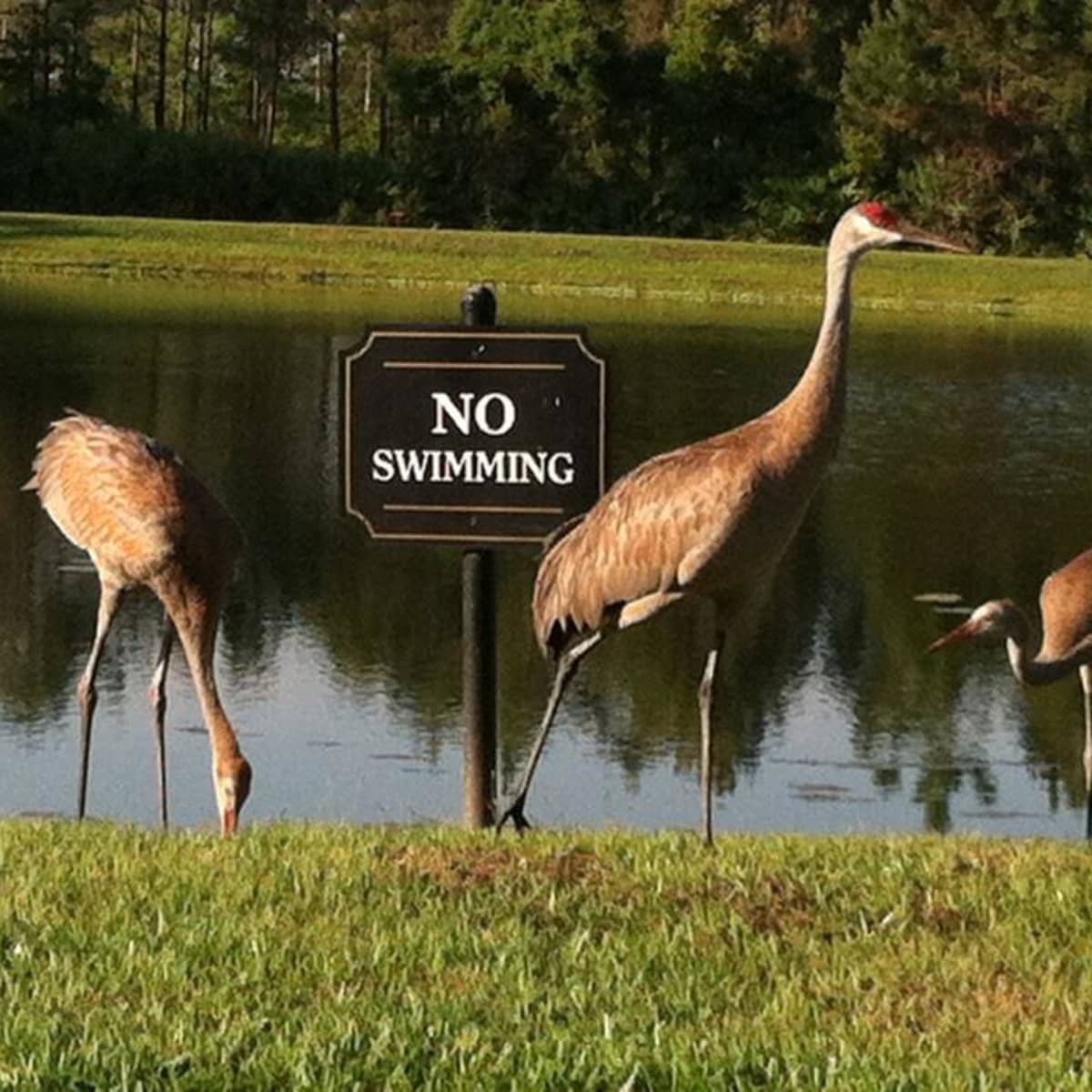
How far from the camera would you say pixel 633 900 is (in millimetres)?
5664

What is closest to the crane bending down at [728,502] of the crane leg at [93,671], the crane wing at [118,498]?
the crane wing at [118,498]

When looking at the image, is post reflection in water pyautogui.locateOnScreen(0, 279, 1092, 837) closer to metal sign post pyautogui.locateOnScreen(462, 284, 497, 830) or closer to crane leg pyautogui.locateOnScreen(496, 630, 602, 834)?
metal sign post pyautogui.locateOnScreen(462, 284, 497, 830)

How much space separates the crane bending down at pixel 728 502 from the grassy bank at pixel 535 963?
621mm

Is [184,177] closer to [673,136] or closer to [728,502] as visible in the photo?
[673,136]

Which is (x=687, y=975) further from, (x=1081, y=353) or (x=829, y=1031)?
(x=1081, y=353)

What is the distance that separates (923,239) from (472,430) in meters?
1.39

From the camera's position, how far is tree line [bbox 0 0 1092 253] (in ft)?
162

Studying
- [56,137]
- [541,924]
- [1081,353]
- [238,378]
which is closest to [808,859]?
[541,924]

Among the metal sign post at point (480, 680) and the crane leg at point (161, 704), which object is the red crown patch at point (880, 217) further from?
the crane leg at point (161, 704)

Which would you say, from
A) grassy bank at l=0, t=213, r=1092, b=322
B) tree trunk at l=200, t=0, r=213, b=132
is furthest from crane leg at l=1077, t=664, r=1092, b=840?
tree trunk at l=200, t=0, r=213, b=132

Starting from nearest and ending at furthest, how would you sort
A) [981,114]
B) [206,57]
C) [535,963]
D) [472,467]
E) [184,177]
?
1. [535,963]
2. [472,467]
3. [981,114]
4. [184,177]
5. [206,57]

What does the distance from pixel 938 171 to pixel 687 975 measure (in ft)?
148

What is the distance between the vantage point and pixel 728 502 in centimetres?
640

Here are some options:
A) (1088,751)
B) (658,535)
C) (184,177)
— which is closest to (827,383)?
(658,535)
